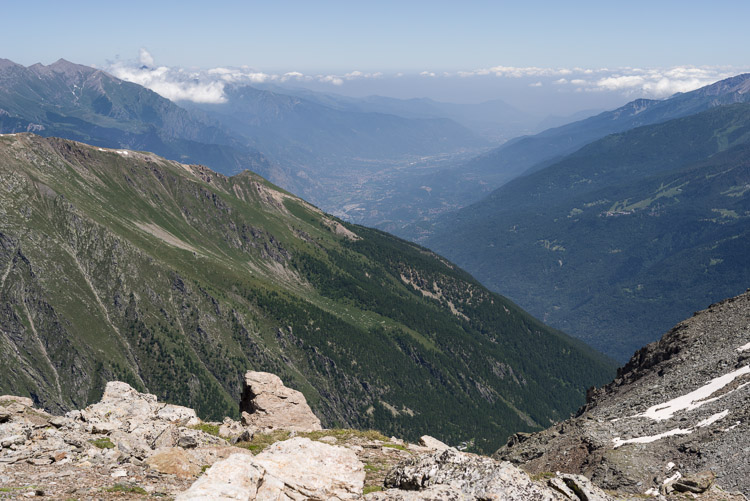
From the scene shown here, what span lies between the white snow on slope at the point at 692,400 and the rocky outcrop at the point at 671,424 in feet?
0.44

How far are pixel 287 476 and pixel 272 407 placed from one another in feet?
117

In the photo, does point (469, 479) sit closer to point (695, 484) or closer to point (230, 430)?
point (695, 484)

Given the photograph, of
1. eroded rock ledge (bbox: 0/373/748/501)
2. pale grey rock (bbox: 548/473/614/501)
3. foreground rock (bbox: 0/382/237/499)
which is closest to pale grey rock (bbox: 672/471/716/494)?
eroded rock ledge (bbox: 0/373/748/501)

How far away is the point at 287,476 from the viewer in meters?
27.9

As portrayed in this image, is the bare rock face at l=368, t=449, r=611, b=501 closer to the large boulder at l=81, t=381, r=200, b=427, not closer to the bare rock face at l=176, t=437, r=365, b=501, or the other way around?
the bare rock face at l=176, t=437, r=365, b=501

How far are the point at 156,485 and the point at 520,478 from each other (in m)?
21.1

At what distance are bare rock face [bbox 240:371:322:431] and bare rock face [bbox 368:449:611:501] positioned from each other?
27094 millimetres

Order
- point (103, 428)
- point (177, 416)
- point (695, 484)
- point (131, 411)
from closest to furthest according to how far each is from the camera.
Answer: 1. point (695, 484)
2. point (103, 428)
3. point (131, 411)
4. point (177, 416)

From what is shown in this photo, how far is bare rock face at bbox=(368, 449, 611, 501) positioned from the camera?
26422 mm

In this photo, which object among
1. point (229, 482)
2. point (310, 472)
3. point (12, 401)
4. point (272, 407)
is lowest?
point (272, 407)

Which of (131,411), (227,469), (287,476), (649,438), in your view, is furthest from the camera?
(649,438)

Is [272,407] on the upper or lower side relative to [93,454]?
lower

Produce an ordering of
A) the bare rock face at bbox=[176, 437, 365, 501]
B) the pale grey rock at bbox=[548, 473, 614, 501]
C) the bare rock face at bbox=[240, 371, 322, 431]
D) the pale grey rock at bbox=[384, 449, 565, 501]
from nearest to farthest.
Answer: the bare rock face at bbox=[176, 437, 365, 501] → the pale grey rock at bbox=[384, 449, 565, 501] → the pale grey rock at bbox=[548, 473, 614, 501] → the bare rock face at bbox=[240, 371, 322, 431]

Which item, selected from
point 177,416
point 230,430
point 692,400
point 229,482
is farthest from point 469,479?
point 692,400
